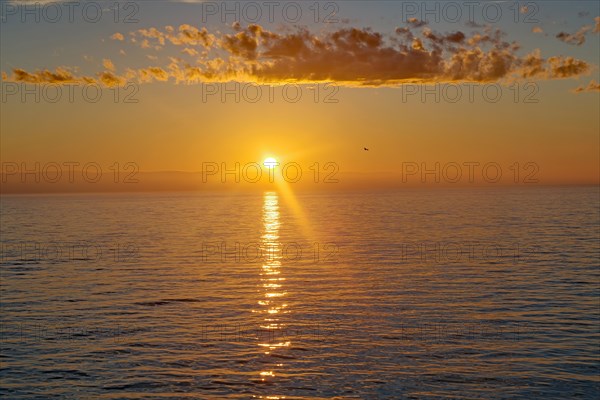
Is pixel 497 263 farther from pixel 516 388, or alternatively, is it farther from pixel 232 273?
pixel 516 388

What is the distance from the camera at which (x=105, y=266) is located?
208ft

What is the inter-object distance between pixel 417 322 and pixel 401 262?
28.5m

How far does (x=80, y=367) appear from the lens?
28.9m

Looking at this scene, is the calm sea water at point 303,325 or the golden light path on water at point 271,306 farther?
the golden light path on water at point 271,306

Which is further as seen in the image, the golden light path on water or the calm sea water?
the golden light path on water

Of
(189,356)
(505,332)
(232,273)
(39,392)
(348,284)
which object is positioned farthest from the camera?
(232,273)

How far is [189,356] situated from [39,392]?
7.04m

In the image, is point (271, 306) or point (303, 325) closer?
point (303, 325)

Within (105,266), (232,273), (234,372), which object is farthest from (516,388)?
(105,266)

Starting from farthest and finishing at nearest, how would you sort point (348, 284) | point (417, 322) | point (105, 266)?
1. point (105, 266)
2. point (348, 284)
3. point (417, 322)

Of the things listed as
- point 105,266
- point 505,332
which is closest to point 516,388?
point 505,332

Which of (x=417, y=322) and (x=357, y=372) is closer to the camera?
(x=357, y=372)

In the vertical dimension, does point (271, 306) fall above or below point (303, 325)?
above

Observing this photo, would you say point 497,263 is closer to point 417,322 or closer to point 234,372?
point 417,322
